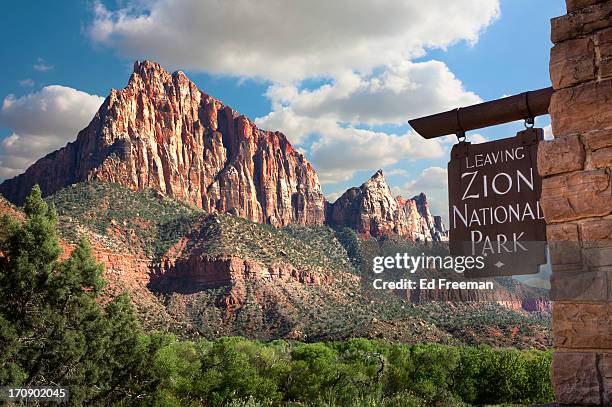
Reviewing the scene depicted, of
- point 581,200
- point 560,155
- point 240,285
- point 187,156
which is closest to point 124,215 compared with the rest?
point 240,285

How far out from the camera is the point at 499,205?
3.40 metres

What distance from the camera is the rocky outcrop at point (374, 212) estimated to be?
137m

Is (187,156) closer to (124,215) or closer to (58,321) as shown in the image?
(124,215)

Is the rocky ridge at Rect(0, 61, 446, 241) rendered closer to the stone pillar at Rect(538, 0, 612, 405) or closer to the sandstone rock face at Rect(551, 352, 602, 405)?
the stone pillar at Rect(538, 0, 612, 405)

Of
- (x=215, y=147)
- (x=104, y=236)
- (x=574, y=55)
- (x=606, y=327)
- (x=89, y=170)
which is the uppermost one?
(x=215, y=147)

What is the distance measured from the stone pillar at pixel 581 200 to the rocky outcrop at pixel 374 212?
430ft

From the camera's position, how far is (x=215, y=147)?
145 metres

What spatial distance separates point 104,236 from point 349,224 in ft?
238

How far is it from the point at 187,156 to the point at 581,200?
13848 cm

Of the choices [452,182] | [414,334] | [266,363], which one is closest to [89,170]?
[414,334]

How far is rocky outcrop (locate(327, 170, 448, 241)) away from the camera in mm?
136750

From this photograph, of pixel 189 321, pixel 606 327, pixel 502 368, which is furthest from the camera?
pixel 189 321

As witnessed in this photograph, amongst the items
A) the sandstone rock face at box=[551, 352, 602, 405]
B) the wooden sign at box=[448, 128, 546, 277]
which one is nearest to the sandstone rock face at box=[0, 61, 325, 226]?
the wooden sign at box=[448, 128, 546, 277]

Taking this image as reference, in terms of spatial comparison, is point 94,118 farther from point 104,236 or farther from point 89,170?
point 104,236
